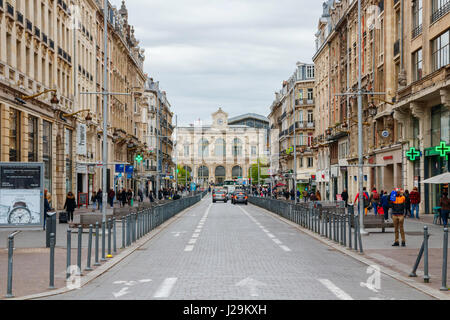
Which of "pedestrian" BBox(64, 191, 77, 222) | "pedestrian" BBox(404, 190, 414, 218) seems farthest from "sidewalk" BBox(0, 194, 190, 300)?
"pedestrian" BBox(404, 190, 414, 218)

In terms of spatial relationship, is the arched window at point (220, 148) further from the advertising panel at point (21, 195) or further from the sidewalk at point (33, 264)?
the advertising panel at point (21, 195)

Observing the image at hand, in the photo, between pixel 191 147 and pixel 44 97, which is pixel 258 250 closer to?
pixel 44 97

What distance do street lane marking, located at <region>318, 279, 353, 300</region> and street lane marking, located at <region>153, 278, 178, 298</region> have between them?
252cm

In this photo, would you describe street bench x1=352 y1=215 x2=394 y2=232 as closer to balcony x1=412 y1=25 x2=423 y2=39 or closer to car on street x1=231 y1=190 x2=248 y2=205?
balcony x1=412 y1=25 x2=423 y2=39

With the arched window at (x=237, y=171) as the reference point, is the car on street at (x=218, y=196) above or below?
below

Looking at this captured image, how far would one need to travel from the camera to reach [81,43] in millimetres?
51125

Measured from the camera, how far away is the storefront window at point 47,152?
38688mm

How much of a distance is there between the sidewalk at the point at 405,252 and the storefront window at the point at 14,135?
55.7 ft

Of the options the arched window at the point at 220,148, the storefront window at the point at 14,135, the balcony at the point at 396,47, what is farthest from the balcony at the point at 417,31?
the arched window at the point at 220,148

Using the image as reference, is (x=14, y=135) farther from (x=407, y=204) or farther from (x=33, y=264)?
(x=407, y=204)

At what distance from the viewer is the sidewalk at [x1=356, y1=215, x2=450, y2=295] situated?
13.4m

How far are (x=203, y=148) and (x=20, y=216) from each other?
488ft
